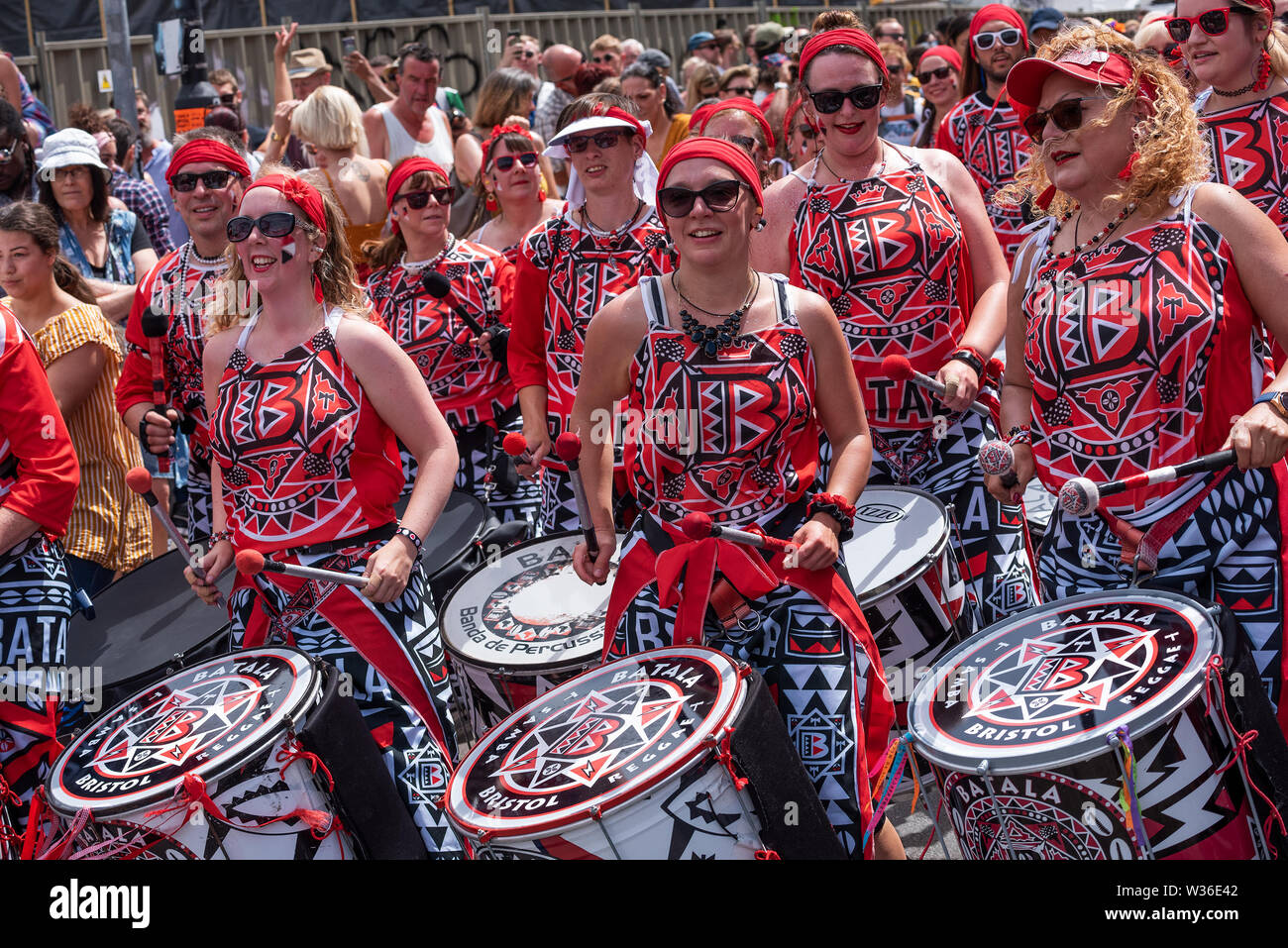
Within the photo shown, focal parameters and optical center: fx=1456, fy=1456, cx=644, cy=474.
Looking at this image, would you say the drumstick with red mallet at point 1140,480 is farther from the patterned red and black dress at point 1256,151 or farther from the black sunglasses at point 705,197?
the patterned red and black dress at point 1256,151

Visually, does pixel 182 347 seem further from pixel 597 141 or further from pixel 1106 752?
pixel 1106 752

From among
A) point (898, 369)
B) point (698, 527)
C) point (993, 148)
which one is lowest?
point (698, 527)

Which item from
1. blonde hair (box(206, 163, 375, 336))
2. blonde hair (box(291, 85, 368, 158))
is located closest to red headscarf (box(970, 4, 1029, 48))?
blonde hair (box(291, 85, 368, 158))

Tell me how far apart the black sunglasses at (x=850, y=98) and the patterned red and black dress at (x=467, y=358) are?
1629 millimetres

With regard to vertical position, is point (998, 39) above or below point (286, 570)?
above

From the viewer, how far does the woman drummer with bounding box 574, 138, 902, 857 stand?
10.1ft

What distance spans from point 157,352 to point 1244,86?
11.5ft

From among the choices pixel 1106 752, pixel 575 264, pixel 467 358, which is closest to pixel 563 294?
pixel 575 264

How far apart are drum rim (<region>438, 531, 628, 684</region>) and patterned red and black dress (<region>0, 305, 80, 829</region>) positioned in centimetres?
104

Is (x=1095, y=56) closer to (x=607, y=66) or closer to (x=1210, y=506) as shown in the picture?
(x=1210, y=506)

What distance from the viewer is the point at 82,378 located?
5027 millimetres

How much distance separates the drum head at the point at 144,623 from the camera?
14.5 ft

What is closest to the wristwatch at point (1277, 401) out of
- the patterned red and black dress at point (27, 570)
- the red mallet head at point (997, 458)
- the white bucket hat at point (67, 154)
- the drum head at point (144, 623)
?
the red mallet head at point (997, 458)

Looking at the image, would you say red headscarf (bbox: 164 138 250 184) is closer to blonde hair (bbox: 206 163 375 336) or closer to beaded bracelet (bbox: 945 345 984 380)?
blonde hair (bbox: 206 163 375 336)
